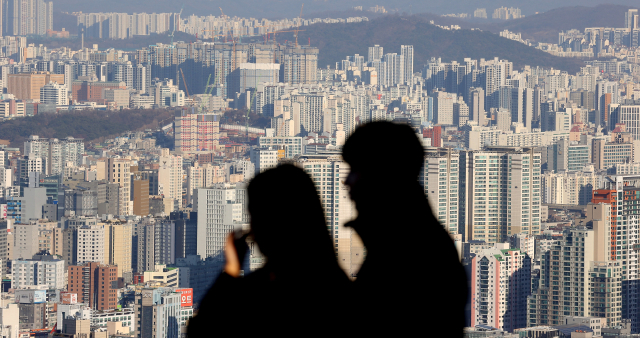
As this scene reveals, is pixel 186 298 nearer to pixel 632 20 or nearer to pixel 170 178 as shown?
pixel 170 178

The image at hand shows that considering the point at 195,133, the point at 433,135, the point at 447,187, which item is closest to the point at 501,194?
the point at 447,187

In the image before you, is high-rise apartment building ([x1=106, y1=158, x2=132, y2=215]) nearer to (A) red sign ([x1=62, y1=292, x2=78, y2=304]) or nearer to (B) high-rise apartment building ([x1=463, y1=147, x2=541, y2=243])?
(A) red sign ([x1=62, y1=292, x2=78, y2=304])

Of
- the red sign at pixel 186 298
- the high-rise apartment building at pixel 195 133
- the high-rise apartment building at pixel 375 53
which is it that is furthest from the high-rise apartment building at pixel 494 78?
the red sign at pixel 186 298

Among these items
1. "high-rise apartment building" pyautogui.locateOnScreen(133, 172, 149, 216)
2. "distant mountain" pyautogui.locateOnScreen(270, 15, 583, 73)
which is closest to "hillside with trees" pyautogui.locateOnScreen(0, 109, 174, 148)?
"high-rise apartment building" pyautogui.locateOnScreen(133, 172, 149, 216)

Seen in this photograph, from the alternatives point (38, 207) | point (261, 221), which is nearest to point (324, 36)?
point (38, 207)

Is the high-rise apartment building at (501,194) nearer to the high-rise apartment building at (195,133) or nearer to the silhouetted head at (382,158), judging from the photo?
the silhouetted head at (382,158)

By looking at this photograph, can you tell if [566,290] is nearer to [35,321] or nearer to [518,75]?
[35,321]
